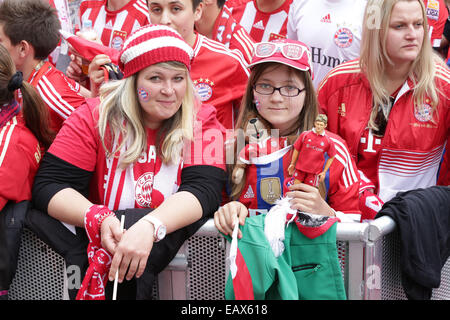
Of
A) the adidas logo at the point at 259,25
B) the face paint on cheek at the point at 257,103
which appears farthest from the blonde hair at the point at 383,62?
the adidas logo at the point at 259,25

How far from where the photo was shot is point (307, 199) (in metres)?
2.71

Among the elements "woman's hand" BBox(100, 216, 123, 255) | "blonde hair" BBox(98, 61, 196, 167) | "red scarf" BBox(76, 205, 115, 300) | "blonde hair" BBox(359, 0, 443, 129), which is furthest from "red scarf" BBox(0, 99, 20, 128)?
"blonde hair" BBox(359, 0, 443, 129)

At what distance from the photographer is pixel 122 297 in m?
2.70

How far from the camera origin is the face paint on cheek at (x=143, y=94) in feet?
9.88

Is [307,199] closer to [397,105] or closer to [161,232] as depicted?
[161,232]

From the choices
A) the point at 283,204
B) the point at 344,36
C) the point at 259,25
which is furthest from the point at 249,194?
the point at 259,25

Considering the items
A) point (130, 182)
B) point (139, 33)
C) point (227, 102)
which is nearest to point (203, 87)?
point (227, 102)

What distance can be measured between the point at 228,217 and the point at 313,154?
468 mm

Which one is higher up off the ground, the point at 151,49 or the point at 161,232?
the point at 151,49

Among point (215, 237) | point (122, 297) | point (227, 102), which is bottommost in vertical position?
point (122, 297)

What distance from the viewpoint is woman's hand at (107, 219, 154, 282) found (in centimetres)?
256

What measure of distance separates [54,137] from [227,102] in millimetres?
1141

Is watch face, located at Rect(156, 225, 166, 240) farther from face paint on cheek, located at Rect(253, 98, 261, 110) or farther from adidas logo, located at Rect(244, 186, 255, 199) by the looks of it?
face paint on cheek, located at Rect(253, 98, 261, 110)
